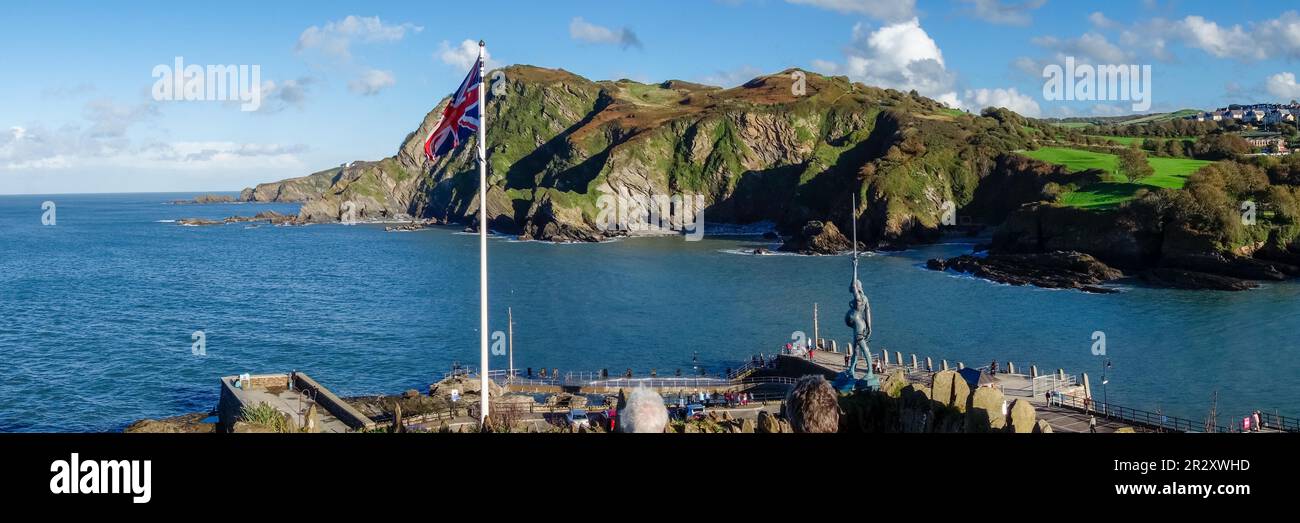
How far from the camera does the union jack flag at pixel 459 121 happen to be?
827 inches

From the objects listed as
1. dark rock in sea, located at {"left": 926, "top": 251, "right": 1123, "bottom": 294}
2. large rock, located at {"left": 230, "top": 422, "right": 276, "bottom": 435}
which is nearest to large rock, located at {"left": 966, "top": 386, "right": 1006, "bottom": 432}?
large rock, located at {"left": 230, "top": 422, "right": 276, "bottom": 435}

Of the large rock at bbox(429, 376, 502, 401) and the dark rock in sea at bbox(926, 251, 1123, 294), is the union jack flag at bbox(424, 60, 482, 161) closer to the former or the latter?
the large rock at bbox(429, 376, 502, 401)

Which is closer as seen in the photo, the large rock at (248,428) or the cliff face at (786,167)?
the large rock at (248,428)

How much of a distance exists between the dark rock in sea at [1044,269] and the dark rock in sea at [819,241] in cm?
2297

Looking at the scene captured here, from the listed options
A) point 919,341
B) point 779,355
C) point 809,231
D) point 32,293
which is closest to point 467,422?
point 779,355

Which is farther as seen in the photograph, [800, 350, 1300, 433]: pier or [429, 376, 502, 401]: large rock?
[429, 376, 502, 401]: large rock

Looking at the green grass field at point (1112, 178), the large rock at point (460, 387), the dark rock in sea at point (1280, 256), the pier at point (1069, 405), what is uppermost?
the green grass field at point (1112, 178)

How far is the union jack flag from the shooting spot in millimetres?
21000

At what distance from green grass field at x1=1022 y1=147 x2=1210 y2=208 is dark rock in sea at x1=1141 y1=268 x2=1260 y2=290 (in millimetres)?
18004

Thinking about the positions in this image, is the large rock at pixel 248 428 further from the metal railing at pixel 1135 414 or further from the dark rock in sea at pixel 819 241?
the dark rock in sea at pixel 819 241

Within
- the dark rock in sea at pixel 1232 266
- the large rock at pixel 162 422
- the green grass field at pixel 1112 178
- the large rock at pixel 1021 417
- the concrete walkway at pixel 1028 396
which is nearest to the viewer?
the large rock at pixel 1021 417

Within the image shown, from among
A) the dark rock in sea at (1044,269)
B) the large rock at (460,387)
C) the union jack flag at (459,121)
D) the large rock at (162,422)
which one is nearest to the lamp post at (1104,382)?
the dark rock in sea at (1044,269)

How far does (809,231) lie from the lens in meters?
120
